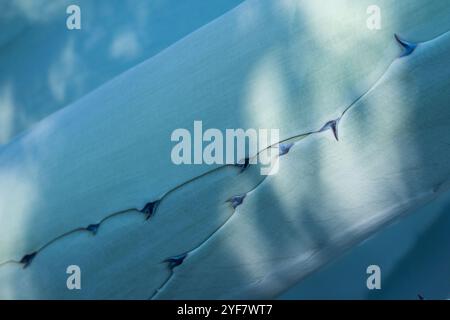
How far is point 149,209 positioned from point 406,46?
1.97 ft

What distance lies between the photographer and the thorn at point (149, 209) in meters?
1.17

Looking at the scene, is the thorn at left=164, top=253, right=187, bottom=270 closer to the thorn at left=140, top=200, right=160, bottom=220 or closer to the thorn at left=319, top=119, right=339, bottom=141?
the thorn at left=140, top=200, right=160, bottom=220

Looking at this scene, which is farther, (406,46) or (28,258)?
(28,258)

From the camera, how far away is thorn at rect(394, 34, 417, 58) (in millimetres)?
1052

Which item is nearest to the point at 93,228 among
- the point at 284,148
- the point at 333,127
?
the point at 284,148

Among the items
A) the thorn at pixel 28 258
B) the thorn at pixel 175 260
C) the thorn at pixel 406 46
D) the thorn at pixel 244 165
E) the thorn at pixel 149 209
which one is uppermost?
the thorn at pixel 406 46

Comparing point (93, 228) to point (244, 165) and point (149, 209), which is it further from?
point (244, 165)

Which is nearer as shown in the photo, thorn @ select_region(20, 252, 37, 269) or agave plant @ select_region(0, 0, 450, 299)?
→ agave plant @ select_region(0, 0, 450, 299)

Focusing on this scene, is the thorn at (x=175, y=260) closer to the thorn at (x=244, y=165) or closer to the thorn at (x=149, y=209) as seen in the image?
the thorn at (x=149, y=209)

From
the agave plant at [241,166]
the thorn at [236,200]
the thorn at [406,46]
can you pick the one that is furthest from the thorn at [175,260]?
the thorn at [406,46]

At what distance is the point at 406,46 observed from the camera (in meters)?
1.06

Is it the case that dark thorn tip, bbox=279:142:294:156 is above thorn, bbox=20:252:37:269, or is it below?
above

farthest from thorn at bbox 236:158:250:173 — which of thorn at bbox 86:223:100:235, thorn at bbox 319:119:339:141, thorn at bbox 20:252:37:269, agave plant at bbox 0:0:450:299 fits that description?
thorn at bbox 20:252:37:269
